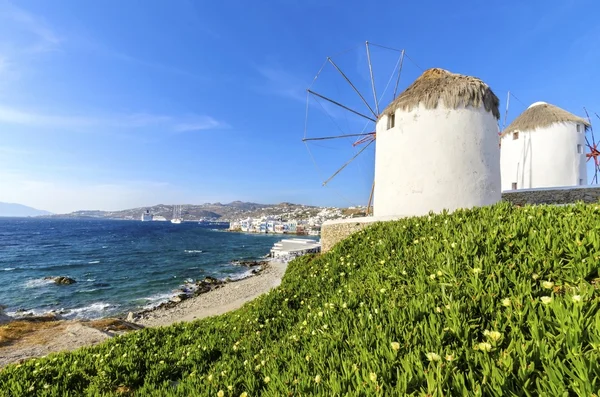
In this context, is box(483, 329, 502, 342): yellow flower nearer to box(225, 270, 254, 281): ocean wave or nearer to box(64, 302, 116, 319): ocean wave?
box(64, 302, 116, 319): ocean wave

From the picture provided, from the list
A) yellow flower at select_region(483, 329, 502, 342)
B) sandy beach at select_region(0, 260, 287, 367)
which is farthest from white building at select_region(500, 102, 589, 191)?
yellow flower at select_region(483, 329, 502, 342)

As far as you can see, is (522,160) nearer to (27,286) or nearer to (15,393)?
(15,393)

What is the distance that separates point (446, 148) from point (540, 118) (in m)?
18.7

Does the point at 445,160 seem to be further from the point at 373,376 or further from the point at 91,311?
the point at 91,311

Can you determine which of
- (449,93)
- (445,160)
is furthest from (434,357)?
(449,93)

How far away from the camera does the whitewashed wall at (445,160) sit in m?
13.1

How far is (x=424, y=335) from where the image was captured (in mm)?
2715

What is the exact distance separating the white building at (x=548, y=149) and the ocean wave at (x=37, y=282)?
50412 millimetres

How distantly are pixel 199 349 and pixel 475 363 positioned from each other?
5196 millimetres

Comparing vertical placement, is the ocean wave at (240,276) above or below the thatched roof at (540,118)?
below

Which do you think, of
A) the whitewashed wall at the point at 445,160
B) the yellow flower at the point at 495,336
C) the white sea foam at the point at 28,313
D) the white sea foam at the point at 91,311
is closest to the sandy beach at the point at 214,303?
the white sea foam at the point at 91,311

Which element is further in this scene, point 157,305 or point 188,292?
point 188,292

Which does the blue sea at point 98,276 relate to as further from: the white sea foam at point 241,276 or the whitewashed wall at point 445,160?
the whitewashed wall at point 445,160

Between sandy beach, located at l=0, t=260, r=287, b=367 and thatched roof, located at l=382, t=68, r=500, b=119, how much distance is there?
11719 millimetres
